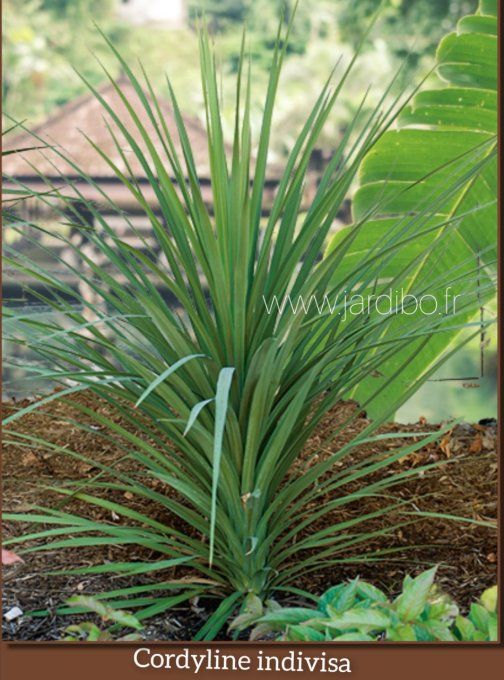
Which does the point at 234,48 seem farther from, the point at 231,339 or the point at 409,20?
the point at 231,339

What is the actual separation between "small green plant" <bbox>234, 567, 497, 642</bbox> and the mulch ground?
10 cm

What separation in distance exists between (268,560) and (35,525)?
0.51 m

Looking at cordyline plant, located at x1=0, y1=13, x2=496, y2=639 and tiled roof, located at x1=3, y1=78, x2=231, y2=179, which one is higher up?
tiled roof, located at x1=3, y1=78, x2=231, y2=179

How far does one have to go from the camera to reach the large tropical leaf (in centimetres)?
223

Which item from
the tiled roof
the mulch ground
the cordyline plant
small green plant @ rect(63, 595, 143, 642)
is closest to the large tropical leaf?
the mulch ground

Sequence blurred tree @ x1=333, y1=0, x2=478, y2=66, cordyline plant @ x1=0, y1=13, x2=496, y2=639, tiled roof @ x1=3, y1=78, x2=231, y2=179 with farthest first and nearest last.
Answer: blurred tree @ x1=333, y1=0, x2=478, y2=66
tiled roof @ x1=3, y1=78, x2=231, y2=179
cordyline plant @ x1=0, y1=13, x2=496, y2=639

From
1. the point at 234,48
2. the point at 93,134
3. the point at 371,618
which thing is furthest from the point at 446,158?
the point at 234,48

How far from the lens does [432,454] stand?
2.00 m

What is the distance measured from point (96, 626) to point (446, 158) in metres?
1.50

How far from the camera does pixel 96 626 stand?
57.0 inches

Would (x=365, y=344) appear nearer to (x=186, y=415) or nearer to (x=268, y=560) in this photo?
(x=186, y=415)

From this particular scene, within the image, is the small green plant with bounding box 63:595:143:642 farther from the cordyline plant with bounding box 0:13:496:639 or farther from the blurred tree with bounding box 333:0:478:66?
the blurred tree with bounding box 333:0:478:66

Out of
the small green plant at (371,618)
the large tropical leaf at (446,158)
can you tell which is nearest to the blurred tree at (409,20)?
the large tropical leaf at (446,158)

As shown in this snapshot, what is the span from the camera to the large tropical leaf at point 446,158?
223 centimetres
